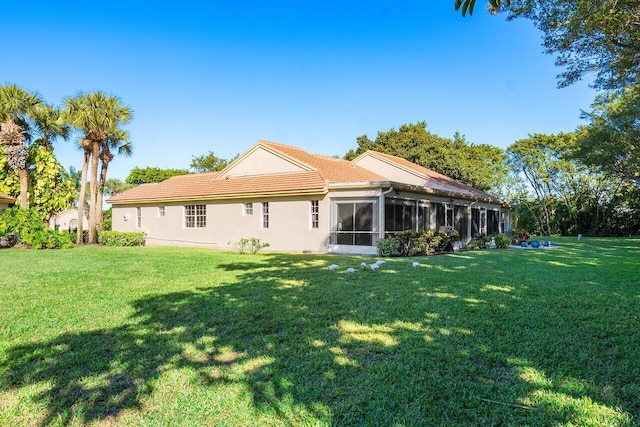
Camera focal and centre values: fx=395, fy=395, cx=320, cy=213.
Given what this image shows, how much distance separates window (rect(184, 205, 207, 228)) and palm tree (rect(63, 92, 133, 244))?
18.6 ft

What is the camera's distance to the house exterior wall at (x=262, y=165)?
63.8 ft

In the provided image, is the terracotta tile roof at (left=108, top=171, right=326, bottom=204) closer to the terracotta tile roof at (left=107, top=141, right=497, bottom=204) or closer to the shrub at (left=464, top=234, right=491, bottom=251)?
the terracotta tile roof at (left=107, top=141, right=497, bottom=204)

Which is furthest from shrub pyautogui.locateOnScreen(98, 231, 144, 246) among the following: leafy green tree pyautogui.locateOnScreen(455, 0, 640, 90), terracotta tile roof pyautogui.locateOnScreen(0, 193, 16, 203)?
leafy green tree pyautogui.locateOnScreen(455, 0, 640, 90)

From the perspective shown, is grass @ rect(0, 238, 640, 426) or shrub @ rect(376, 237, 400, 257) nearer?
grass @ rect(0, 238, 640, 426)

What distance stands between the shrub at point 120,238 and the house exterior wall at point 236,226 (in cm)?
100

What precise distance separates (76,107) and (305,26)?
13.8m

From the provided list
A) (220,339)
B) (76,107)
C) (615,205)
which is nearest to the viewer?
(220,339)

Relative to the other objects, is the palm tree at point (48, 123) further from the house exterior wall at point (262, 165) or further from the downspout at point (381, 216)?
the downspout at point (381, 216)

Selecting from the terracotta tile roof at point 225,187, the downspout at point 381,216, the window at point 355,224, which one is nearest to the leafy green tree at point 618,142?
the downspout at point 381,216

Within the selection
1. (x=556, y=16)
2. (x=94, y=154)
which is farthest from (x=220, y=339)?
(x=94, y=154)

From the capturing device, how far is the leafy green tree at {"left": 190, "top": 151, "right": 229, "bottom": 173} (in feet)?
151

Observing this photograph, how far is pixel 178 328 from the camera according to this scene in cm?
477

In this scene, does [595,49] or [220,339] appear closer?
[220,339]

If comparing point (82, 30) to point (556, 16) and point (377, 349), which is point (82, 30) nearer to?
point (556, 16)
